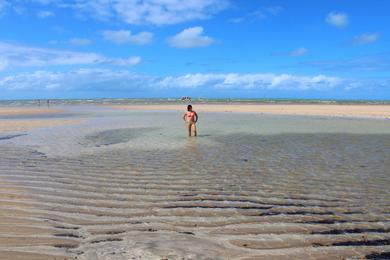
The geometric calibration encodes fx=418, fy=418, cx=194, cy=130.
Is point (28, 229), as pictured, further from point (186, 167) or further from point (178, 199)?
point (186, 167)

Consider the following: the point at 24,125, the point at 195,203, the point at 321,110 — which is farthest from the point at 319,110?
the point at 195,203

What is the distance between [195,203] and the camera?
7.50 meters

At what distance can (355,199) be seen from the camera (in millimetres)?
7805

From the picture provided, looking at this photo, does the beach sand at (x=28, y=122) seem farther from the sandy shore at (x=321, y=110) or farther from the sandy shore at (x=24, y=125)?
the sandy shore at (x=321, y=110)

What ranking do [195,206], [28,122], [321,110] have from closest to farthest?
[195,206]
[28,122]
[321,110]

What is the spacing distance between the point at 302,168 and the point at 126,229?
6.58 metres

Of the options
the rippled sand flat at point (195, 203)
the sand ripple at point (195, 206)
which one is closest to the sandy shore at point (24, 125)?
the rippled sand flat at point (195, 203)

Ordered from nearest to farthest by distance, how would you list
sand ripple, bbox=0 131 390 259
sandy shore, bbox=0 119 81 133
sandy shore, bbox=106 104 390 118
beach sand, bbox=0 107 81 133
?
sand ripple, bbox=0 131 390 259 → sandy shore, bbox=0 119 81 133 → beach sand, bbox=0 107 81 133 → sandy shore, bbox=106 104 390 118

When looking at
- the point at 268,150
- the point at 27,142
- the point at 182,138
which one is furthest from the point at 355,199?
the point at 27,142

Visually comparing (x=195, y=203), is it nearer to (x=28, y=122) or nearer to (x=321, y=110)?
(x=28, y=122)

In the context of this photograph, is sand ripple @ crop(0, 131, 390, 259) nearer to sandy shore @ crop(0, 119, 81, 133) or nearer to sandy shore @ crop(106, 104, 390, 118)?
sandy shore @ crop(0, 119, 81, 133)

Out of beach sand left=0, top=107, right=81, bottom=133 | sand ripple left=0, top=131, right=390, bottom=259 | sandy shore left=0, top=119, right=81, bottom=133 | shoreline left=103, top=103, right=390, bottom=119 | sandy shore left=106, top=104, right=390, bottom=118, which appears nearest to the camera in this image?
sand ripple left=0, top=131, right=390, bottom=259

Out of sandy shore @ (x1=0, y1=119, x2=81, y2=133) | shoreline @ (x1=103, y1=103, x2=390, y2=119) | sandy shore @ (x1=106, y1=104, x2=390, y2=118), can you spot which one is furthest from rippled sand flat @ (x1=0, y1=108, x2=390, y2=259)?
sandy shore @ (x1=106, y1=104, x2=390, y2=118)

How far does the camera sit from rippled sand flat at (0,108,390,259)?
5180 millimetres
